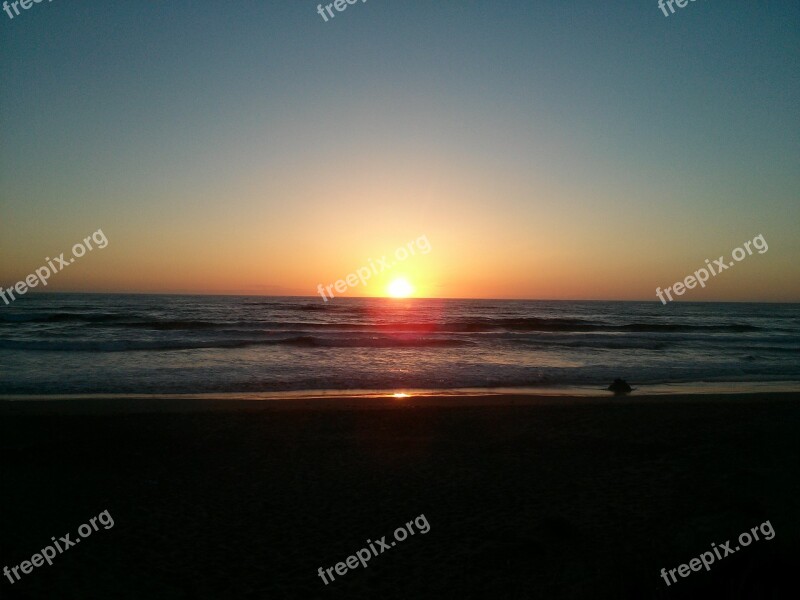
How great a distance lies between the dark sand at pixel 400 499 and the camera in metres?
5.46

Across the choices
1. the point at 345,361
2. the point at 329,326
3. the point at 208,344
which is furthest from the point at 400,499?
the point at 329,326

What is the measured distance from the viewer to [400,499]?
7.79 m

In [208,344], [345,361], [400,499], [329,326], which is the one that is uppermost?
[329,326]

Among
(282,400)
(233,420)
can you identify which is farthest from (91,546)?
(282,400)

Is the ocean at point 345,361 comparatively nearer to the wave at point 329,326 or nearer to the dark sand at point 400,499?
the wave at point 329,326

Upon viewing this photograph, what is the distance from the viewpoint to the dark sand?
17.9 ft

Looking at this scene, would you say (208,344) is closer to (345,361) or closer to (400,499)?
(345,361)

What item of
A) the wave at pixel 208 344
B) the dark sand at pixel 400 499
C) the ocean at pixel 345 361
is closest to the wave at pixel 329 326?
the ocean at pixel 345 361

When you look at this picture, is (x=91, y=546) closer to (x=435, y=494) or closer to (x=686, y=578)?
(x=435, y=494)

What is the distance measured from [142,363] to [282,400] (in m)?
10.8

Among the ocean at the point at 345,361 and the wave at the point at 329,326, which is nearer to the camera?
the ocean at the point at 345,361

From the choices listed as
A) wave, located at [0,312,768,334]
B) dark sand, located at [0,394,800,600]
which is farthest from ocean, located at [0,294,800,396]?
dark sand, located at [0,394,800,600]

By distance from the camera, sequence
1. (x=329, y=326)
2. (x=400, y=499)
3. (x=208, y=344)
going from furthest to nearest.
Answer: (x=329, y=326)
(x=208, y=344)
(x=400, y=499)

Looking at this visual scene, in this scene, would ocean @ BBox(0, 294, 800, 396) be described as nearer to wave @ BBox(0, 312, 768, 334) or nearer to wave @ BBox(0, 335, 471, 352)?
wave @ BBox(0, 335, 471, 352)
